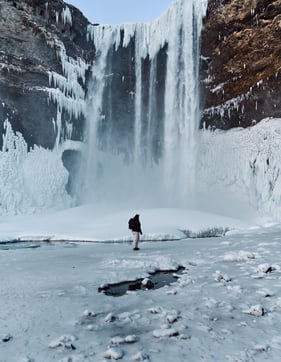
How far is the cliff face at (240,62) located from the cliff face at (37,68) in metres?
10.3

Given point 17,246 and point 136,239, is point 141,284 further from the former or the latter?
point 17,246

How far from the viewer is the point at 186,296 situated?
5.45 metres

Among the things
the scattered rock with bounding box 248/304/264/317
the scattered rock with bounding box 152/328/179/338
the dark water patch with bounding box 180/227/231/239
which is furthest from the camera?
the dark water patch with bounding box 180/227/231/239

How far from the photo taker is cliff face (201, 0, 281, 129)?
2311 centimetres

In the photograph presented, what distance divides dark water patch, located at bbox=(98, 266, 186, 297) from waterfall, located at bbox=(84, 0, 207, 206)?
18.7m

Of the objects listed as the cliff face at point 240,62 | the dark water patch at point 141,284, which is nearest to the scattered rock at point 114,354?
the dark water patch at point 141,284

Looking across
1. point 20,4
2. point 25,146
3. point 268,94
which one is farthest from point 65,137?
point 268,94

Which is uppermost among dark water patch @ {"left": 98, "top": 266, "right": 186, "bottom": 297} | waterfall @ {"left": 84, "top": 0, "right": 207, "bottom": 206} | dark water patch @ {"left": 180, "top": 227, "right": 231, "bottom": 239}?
waterfall @ {"left": 84, "top": 0, "right": 207, "bottom": 206}

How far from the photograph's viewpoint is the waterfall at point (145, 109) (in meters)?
26.7

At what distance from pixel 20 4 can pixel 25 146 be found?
33.8 ft

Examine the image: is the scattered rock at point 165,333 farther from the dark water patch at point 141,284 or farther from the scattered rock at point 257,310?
the dark water patch at point 141,284

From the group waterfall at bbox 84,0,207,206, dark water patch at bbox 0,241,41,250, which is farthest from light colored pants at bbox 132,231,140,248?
waterfall at bbox 84,0,207,206

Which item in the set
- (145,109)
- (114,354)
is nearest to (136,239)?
(114,354)

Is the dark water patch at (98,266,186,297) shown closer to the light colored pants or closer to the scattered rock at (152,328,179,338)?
the scattered rock at (152,328,179,338)
